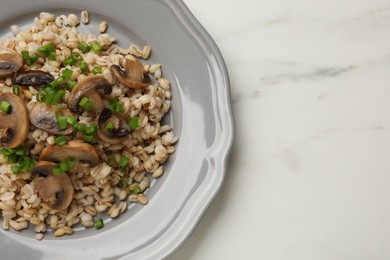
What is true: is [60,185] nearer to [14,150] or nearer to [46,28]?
[14,150]

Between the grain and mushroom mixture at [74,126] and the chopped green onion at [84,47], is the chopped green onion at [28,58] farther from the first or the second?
the chopped green onion at [84,47]

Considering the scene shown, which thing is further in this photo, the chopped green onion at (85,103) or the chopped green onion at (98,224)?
the chopped green onion at (98,224)

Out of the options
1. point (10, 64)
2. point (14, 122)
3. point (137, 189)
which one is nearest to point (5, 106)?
point (14, 122)

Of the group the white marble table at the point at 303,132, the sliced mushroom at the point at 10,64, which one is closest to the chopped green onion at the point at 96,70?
the sliced mushroom at the point at 10,64

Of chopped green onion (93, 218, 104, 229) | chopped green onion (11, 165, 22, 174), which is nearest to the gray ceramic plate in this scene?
chopped green onion (93, 218, 104, 229)

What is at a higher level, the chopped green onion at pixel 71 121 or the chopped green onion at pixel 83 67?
the chopped green onion at pixel 83 67

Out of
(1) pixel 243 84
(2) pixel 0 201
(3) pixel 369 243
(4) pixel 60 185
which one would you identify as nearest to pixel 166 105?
(1) pixel 243 84

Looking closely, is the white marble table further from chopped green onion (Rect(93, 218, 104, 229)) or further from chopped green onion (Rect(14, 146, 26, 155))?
chopped green onion (Rect(14, 146, 26, 155))
